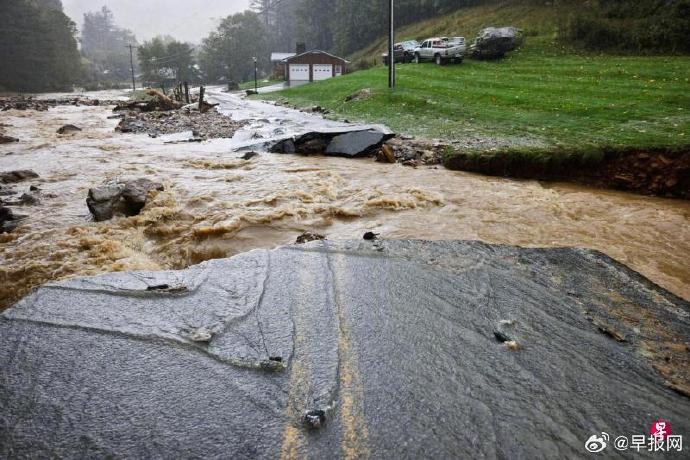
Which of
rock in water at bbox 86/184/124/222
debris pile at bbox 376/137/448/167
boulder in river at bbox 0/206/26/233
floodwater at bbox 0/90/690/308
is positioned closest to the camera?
floodwater at bbox 0/90/690/308

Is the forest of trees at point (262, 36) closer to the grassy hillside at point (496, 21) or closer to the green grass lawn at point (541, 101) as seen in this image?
the grassy hillside at point (496, 21)

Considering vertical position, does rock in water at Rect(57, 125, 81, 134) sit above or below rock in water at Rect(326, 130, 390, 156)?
above

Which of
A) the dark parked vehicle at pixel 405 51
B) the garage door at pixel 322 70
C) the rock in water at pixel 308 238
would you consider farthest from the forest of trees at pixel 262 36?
the rock in water at pixel 308 238

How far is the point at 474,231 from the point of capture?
19.8ft

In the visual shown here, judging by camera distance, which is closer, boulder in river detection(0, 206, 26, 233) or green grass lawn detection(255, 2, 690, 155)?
boulder in river detection(0, 206, 26, 233)

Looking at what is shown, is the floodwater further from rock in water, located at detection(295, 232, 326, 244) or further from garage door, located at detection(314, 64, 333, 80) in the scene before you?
garage door, located at detection(314, 64, 333, 80)

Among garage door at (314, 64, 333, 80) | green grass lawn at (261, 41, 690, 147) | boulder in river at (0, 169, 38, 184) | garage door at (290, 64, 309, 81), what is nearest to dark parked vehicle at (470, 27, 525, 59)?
green grass lawn at (261, 41, 690, 147)

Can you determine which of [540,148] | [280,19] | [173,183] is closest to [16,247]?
[173,183]

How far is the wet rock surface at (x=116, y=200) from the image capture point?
679cm

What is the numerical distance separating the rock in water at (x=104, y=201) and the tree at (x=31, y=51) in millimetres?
71475

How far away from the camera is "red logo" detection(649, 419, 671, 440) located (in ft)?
8.02

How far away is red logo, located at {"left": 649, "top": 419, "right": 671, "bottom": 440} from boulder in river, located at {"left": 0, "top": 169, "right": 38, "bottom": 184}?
39.4 feet

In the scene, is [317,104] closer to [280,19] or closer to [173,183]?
[173,183]

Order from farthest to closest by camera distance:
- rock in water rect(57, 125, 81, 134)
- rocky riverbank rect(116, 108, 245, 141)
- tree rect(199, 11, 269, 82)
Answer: tree rect(199, 11, 269, 82), rock in water rect(57, 125, 81, 134), rocky riverbank rect(116, 108, 245, 141)
